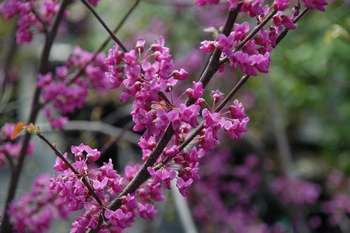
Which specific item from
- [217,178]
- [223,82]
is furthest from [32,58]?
[217,178]

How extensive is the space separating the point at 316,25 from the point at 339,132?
1.00 metres

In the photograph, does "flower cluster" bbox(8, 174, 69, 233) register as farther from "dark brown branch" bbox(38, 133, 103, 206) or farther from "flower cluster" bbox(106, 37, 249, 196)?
"flower cluster" bbox(106, 37, 249, 196)

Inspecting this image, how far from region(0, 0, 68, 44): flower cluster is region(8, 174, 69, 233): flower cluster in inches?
22.4

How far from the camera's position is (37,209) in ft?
4.21

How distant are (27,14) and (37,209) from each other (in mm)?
736

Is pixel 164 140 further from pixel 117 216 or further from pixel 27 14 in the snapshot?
pixel 27 14

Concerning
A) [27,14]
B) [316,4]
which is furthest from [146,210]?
[27,14]

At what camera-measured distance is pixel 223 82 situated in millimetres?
3732

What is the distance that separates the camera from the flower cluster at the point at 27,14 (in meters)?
1.08

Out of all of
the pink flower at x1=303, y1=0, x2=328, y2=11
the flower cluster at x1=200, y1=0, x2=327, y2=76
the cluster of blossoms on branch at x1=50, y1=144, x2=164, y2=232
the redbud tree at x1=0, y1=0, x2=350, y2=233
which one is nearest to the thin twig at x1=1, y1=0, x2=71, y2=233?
the redbud tree at x1=0, y1=0, x2=350, y2=233

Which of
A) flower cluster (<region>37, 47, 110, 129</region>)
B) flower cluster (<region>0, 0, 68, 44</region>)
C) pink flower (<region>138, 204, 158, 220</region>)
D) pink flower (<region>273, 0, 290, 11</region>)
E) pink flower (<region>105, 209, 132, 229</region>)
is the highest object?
flower cluster (<region>0, 0, 68, 44</region>)

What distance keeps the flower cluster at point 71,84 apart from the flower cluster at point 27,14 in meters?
0.17

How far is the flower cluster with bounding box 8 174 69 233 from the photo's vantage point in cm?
122

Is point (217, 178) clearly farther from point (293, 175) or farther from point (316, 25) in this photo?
point (316, 25)
